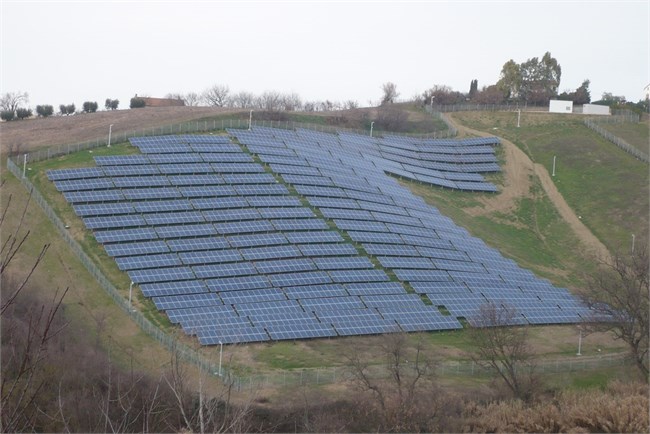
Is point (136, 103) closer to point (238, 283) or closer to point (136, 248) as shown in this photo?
point (136, 248)

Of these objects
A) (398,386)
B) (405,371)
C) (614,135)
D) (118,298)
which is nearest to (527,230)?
(614,135)

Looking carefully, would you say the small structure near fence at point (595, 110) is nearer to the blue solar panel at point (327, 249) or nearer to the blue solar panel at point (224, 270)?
the blue solar panel at point (327, 249)

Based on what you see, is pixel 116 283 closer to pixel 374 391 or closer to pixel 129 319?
pixel 129 319

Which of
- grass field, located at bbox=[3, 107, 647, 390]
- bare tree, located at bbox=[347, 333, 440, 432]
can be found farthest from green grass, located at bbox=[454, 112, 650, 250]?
bare tree, located at bbox=[347, 333, 440, 432]

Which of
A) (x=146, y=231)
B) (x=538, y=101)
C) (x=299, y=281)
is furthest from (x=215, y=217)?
(x=538, y=101)

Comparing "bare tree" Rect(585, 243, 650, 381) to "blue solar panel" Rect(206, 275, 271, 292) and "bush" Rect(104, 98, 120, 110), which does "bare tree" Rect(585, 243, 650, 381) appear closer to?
"blue solar panel" Rect(206, 275, 271, 292)

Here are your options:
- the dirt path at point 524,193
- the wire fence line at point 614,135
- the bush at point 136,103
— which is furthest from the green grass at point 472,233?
the bush at point 136,103
